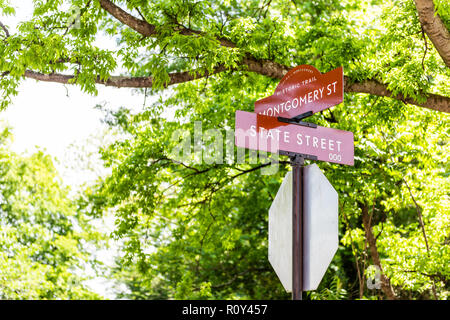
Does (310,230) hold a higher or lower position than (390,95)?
lower

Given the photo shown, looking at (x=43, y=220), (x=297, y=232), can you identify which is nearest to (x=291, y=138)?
(x=297, y=232)

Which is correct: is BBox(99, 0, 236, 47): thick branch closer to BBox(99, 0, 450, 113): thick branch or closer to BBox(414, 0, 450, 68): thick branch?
BBox(99, 0, 450, 113): thick branch

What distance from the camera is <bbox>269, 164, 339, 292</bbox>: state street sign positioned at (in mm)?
3387

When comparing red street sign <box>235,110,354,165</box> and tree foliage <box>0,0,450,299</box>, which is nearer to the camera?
red street sign <box>235,110,354,165</box>

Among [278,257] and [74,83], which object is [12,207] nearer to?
[74,83]

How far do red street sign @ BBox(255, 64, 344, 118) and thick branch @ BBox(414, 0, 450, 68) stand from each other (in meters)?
2.92

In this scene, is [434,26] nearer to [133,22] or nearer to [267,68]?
[267,68]

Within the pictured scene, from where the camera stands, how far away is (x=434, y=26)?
6672 millimetres

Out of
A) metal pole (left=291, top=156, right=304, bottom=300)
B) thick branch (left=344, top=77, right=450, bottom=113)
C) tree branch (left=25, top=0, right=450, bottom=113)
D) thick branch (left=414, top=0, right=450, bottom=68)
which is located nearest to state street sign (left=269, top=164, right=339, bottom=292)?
metal pole (left=291, top=156, right=304, bottom=300)

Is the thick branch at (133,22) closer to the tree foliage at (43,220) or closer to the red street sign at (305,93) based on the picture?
the red street sign at (305,93)

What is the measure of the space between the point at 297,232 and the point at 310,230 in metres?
0.08

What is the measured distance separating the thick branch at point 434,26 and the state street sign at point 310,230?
3660 mm

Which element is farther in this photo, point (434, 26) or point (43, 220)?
point (43, 220)

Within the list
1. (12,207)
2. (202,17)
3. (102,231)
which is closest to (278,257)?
(202,17)
